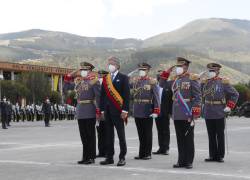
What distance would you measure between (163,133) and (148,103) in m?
1.66

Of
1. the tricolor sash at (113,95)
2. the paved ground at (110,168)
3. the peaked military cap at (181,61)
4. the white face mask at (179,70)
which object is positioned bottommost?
the paved ground at (110,168)

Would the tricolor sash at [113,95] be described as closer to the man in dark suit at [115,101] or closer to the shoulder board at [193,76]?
the man in dark suit at [115,101]

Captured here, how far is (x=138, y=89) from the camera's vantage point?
507 inches

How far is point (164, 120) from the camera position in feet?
47.6

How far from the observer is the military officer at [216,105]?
11977mm

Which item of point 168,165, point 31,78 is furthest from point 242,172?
point 31,78

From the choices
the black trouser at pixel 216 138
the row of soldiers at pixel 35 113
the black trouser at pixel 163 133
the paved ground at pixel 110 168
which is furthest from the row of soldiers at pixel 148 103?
the row of soldiers at pixel 35 113

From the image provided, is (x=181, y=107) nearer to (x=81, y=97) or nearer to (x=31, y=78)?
(x=81, y=97)

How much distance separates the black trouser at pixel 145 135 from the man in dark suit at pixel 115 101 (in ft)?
4.41

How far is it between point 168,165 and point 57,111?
42.8m

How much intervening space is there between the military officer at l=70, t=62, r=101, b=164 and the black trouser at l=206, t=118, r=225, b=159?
2.45 m

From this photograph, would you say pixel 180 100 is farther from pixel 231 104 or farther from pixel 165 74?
pixel 165 74

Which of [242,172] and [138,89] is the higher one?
[138,89]

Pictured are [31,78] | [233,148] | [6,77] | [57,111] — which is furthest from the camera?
[6,77]
